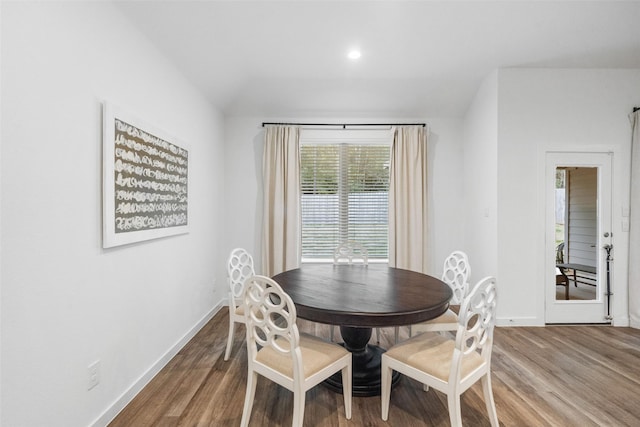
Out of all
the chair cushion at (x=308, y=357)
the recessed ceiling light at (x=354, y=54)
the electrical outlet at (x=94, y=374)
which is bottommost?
the electrical outlet at (x=94, y=374)

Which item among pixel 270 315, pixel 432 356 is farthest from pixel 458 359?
pixel 270 315

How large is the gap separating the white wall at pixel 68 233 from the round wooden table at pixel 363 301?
3.46 ft

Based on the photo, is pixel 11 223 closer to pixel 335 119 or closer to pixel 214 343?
pixel 214 343

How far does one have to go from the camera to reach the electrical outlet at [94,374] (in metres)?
1.64

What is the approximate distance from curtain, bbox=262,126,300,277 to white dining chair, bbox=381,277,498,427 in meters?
2.23

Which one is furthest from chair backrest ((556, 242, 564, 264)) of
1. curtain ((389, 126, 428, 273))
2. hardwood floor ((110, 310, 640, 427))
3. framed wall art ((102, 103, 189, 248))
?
framed wall art ((102, 103, 189, 248))

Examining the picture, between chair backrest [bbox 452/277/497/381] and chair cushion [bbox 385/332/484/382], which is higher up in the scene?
chair backrest [bbox 452/277/497/381]

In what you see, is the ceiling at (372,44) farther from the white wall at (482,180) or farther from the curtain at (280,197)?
the curtain at (280,197)

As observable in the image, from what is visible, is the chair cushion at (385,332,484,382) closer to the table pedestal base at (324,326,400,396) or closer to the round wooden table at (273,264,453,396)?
the round wooden table at (273,264,453,396)

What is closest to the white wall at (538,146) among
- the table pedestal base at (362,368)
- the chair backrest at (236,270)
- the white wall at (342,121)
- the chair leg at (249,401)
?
the white wall at (342,121)

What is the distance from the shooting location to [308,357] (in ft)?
5.40

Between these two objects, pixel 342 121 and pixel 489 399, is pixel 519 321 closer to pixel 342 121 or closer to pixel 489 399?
pixel 489 399

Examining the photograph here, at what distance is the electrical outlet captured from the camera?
164 cm

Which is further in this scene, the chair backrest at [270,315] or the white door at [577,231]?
the white door at [577,231]
